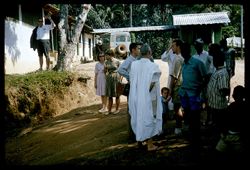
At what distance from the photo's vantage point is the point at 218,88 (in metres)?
6.11

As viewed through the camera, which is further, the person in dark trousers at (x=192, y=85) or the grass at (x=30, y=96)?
the grass at (x=30, y=96)

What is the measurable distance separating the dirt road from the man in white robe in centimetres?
36

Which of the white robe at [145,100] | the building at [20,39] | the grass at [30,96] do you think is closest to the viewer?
the white robe at [145,100]

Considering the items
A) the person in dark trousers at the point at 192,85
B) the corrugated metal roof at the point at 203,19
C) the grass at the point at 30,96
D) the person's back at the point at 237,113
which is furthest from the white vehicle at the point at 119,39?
the person's back at the point at 237,113

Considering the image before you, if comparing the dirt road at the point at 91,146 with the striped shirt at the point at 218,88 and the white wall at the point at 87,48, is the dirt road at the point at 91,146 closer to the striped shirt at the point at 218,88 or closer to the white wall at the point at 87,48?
the striped shirt at the point at 218,88

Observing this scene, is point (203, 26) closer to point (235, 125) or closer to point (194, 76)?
point (194, 76)

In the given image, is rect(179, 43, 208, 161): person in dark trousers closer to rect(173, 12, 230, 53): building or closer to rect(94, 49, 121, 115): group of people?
rect(94, 49, 121, 115): group of people

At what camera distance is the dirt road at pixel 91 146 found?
5.98m

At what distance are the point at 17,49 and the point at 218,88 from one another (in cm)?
954

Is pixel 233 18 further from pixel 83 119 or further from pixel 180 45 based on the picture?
pixel 180 45

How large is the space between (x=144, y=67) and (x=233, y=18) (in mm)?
33515

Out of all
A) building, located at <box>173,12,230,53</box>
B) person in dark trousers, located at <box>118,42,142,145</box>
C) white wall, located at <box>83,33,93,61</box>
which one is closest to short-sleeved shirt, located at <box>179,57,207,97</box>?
person in dark trousers, located at <box>118,42,142,145</box>

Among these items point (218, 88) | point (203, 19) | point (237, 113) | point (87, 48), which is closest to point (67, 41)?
point (218, 88)

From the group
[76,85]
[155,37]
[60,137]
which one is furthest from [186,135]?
[155,37]
